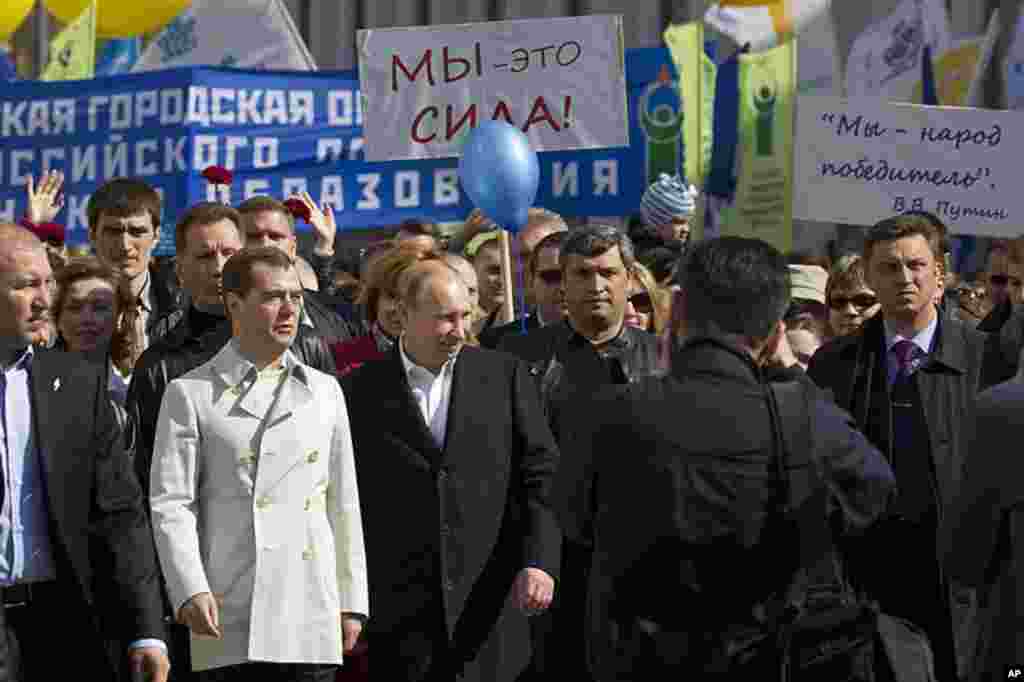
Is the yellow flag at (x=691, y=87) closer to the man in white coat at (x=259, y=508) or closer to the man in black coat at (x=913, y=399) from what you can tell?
the man in black coat at (x=913, y=399)

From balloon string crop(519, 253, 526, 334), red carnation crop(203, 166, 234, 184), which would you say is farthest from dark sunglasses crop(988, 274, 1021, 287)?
red carnation crop(203, 166, 234, 184)

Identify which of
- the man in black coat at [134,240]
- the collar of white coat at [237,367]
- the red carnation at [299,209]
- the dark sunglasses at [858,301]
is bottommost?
the collar of white coat at [237,367]

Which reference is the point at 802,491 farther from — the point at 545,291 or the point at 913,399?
the point at 545,291

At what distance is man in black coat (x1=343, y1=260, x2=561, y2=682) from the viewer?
21.6ft

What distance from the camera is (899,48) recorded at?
14.4m

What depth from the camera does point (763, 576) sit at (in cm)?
449

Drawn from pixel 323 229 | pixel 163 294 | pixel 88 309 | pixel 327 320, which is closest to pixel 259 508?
pixel 88 309

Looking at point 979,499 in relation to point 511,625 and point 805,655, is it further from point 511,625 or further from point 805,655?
point 511,625

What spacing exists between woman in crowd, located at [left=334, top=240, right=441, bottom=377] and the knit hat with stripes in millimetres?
2706

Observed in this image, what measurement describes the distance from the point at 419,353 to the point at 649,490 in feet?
7.50

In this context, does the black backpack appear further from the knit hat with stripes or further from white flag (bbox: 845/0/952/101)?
white flag (bbox: 845/0/952/101)

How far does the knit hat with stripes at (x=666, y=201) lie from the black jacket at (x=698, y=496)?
214 inches

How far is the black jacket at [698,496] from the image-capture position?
4473mm

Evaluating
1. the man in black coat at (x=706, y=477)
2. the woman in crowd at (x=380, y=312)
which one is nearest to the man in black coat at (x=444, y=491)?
the woman in crowd at (x=380, y=312)
